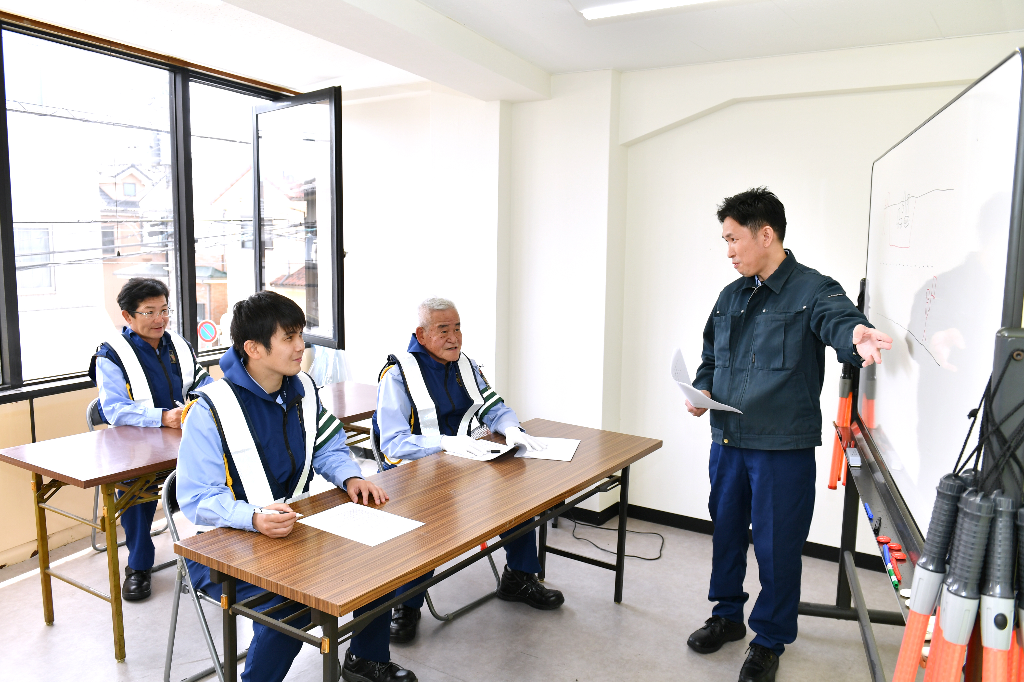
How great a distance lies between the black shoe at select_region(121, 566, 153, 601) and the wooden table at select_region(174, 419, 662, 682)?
1567mm

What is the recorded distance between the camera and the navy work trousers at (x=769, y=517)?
254cm

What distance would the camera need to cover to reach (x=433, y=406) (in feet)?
9.54

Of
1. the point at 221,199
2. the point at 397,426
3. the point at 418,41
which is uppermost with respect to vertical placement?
the point at 418,41

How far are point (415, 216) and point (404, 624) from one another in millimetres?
2810

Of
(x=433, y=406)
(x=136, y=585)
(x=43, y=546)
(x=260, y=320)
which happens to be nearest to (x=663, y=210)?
(x=433, y=406)

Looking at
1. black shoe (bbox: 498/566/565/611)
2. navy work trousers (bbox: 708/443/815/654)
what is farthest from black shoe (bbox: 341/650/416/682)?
navy work trousers (bbox: 708/443/815/654)

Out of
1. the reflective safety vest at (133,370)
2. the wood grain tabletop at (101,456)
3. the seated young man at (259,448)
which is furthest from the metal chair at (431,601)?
the reflective safety vest at (133,370)

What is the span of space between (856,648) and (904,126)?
2.40 m

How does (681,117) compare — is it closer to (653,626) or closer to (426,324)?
(426,324)

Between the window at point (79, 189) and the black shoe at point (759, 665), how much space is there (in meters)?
3.79

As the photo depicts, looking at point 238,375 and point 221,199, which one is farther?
point 221,199

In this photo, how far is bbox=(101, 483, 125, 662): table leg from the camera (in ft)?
8.73

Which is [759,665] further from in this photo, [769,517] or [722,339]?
[722,339]

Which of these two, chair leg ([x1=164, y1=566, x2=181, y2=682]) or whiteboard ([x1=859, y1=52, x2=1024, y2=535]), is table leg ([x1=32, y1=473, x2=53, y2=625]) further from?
whiteboard ([x1=859, y1=52, x2=1024, y2=535])
